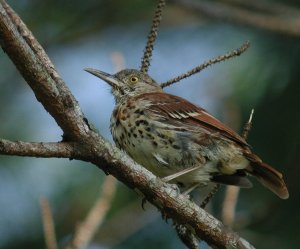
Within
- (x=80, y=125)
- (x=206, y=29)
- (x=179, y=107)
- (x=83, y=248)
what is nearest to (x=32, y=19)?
(x=206, y=29)

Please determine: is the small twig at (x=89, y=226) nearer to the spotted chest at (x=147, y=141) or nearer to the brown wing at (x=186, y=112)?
the spotted chest at (x=147, y=141)

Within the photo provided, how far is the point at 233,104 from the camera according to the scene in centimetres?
652

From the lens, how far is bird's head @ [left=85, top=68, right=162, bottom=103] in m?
5.85

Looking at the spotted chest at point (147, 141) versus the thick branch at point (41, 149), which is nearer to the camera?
the thick branch at point (41, 149)

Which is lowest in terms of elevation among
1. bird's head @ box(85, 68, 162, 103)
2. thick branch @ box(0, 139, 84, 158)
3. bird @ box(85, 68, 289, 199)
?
bird @ box(85, 68, 289, 199)

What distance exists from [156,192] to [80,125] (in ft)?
1.80

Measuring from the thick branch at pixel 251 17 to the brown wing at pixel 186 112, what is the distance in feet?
6.75

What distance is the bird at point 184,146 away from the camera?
4805mm

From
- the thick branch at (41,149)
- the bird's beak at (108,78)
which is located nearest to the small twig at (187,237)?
the thick branch at (41,149)

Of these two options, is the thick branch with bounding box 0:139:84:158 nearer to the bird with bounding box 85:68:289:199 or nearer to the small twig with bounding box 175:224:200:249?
the small twig with bounding box 175:224:200:249

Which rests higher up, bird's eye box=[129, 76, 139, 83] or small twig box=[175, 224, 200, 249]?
bird's eye box=[129, 76, 139, 83]

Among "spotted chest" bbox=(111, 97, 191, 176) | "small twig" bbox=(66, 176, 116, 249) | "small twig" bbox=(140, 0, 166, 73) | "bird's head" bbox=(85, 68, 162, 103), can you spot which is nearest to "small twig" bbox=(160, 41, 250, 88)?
"small twig" bbox=(140, 0, 166, 73)

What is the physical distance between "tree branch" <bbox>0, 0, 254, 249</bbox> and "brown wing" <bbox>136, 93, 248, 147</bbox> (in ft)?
4.20

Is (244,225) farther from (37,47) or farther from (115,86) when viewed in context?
(37,47)
